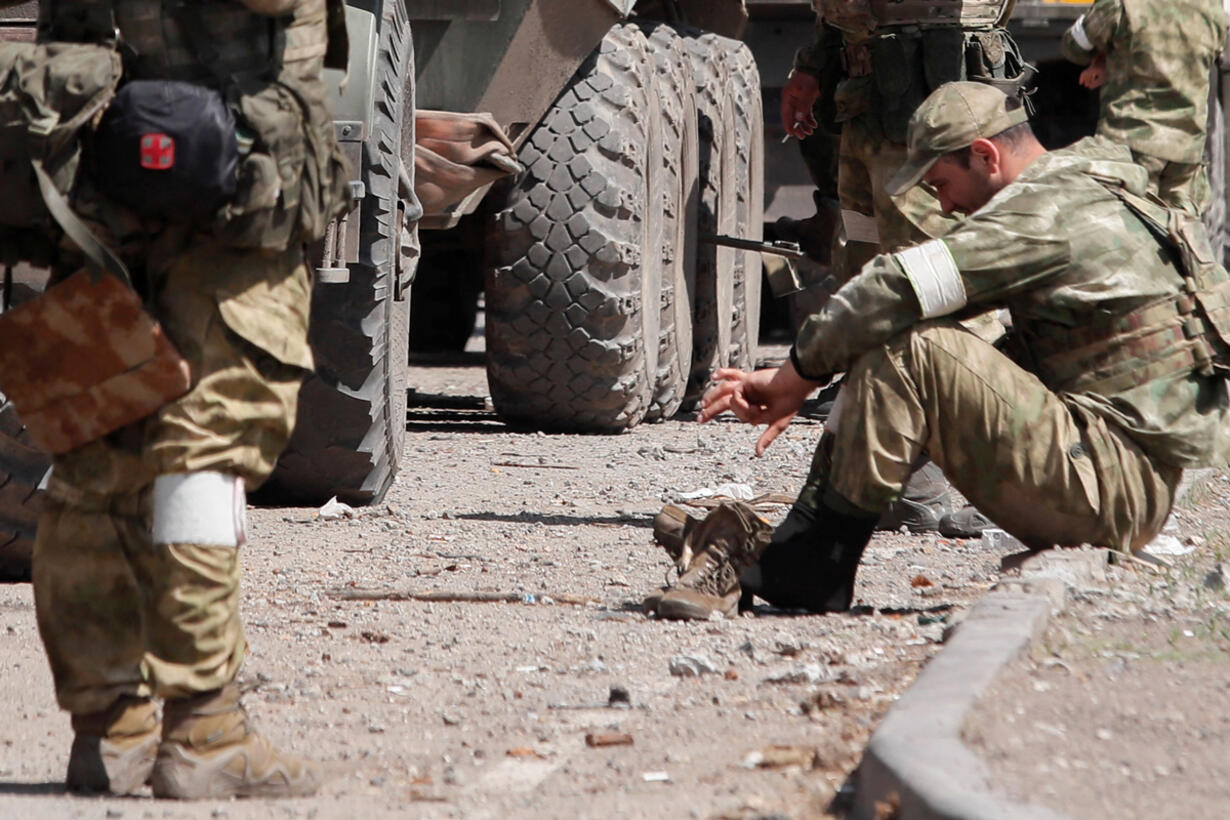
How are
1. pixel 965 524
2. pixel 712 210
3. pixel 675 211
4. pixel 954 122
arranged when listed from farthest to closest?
pixel 712 210
pixel 675 211
pixel 965 524
pixel 954 122

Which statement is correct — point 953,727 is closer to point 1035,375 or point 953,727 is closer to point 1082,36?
point 1035,375

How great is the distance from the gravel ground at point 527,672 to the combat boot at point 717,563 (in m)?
0.04

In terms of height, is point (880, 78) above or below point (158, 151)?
above

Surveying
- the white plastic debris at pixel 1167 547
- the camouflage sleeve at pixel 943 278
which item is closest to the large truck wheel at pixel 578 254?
the white plastic debris at pixel 1167 547

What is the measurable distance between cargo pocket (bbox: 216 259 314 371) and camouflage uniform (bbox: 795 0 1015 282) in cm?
277

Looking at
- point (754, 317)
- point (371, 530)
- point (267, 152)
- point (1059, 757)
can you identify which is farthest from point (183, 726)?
point (754, 317)

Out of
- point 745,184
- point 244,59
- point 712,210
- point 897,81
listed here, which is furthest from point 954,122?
point 745,184

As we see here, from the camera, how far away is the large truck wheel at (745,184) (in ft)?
28.6

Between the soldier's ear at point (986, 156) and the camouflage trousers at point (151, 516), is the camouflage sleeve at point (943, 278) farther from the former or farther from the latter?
the camouflage trousers at point (151, 516)

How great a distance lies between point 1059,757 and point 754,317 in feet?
23.6

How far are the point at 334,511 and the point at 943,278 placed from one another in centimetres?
203

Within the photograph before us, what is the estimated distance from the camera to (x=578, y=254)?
6211 mm

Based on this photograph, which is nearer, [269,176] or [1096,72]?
[269,176]

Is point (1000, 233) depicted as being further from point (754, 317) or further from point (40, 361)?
point (754, 317)
